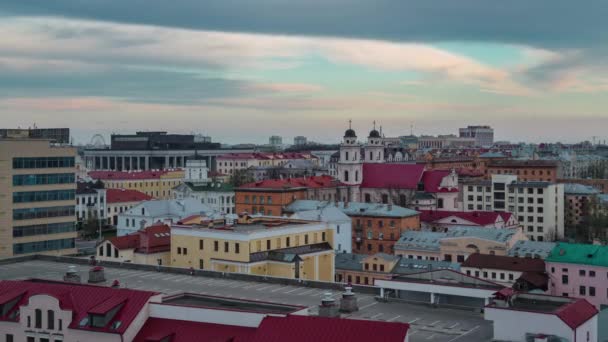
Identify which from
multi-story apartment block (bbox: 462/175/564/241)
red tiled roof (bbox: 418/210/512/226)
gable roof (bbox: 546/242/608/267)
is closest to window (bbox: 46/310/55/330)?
gable roof (bbox: 546/242/608/267)

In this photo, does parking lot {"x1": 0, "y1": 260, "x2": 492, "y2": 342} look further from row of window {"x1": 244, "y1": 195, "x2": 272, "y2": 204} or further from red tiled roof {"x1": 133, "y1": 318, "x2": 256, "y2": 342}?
row of window {"x1": 244, "y1": 195, "x2": 272, "y2": 204}

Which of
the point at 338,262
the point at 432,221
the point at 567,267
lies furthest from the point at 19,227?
the point at 432,221

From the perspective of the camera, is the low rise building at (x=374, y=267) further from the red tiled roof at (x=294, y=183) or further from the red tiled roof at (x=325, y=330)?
the red tiled roof at (x=325, y=330)

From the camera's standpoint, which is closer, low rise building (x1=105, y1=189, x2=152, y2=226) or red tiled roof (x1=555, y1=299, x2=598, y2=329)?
red tiled roof (x1=555, y1=299, x2=598, y2=329)

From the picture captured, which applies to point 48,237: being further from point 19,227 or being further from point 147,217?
point 147,217

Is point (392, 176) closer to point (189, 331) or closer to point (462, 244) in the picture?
point (462, 244)

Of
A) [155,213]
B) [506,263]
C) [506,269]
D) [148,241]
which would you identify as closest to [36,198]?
[148,241]
